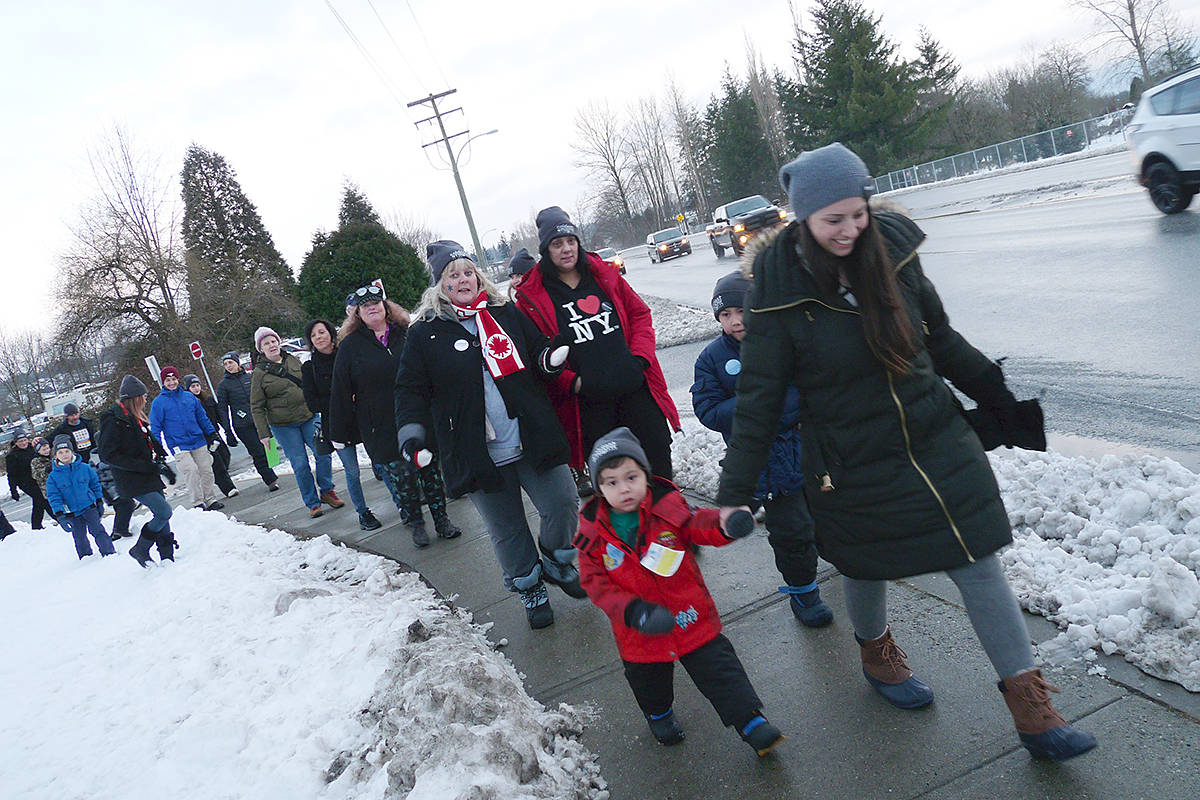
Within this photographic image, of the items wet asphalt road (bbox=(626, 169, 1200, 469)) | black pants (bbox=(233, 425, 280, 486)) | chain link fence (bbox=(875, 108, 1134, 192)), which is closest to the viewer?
wet asphalt road (bbox=(626, 169, 1200, 469))

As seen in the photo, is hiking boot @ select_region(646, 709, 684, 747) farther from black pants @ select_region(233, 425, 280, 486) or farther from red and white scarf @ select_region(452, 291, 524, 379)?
black pants @ select_region(233, 425, 280, 486)

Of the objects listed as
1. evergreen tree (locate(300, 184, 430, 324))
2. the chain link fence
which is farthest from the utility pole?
the chain link fence

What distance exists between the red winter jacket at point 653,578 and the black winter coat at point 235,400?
29.8 ft

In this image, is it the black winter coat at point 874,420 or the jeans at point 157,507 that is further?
the jeans at point 157,507

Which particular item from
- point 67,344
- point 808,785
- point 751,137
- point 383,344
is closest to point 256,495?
point 383,344

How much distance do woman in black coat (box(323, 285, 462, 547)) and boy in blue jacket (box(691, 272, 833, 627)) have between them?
3.00 meters

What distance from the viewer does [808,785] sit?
2.57 m

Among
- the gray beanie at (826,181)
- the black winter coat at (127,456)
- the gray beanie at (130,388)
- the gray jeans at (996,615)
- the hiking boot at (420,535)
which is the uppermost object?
the gray beanie at (130,388)

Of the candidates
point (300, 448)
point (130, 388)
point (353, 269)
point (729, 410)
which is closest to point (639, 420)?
point (729, 410)

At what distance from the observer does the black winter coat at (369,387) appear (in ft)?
20.1

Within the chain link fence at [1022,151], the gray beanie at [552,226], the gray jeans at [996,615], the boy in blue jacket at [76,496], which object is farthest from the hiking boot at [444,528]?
the chain link fence at [1022,151]

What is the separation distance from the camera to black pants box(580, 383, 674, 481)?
4.25 metres

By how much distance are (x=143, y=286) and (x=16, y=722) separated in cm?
3235

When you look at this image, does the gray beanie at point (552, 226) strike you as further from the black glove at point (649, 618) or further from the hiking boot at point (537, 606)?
the black glove at point (649, 618)
